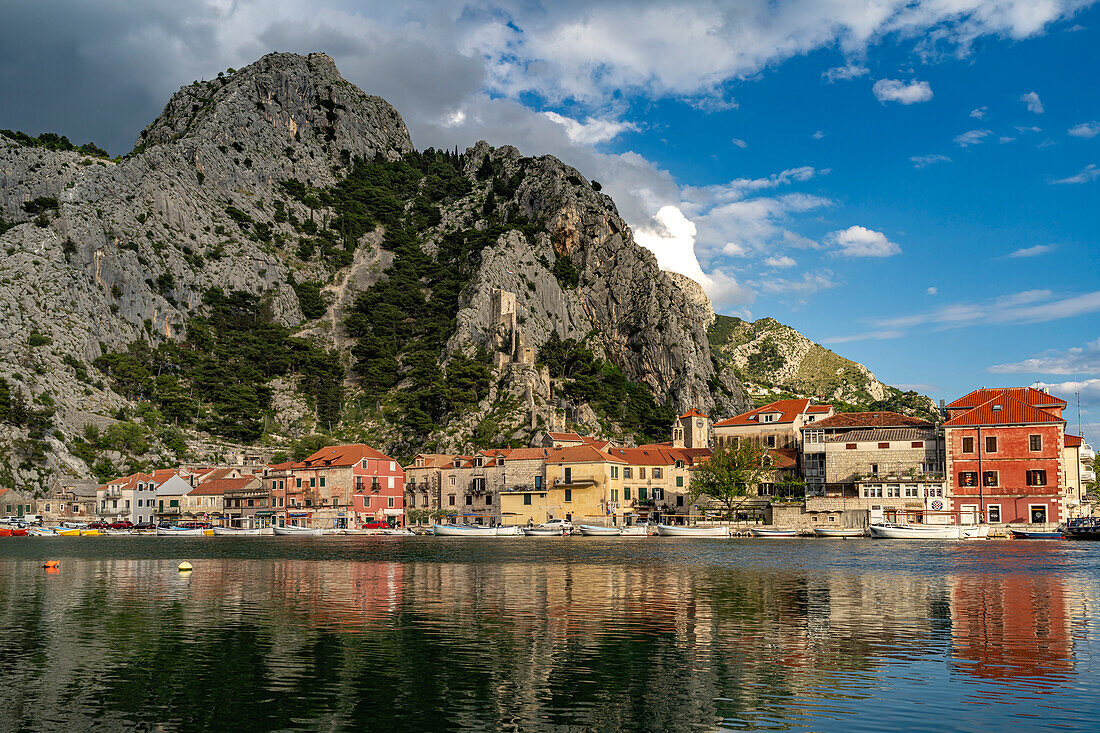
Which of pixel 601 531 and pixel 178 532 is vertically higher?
pixel 601 531

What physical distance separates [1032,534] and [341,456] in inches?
3364

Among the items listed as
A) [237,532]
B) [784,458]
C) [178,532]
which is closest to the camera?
[784,458]

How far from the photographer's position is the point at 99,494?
131375 mm

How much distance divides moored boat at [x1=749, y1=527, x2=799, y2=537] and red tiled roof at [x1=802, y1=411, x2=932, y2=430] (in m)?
15.2

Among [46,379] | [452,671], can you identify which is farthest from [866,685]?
[46,379]

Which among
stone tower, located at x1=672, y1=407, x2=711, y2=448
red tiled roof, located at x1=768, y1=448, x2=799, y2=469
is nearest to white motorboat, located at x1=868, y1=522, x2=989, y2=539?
red tiled roof, located at x1=768, y1=448, x2=799, y2=469

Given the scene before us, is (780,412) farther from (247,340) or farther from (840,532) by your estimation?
(247,340)

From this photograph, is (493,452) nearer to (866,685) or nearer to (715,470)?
(715,470)

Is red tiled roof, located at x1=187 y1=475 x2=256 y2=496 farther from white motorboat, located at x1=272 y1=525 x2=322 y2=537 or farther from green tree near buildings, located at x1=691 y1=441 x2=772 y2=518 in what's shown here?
green tree near buildings, located at x1=691 y1=441 x2=772 y2=518

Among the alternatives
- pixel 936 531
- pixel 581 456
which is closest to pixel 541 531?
pixel 581 456

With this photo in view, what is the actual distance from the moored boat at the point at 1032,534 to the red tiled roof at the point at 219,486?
10028 cm

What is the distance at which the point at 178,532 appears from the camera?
395 ft

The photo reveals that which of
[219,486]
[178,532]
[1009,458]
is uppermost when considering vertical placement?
[1009,458]

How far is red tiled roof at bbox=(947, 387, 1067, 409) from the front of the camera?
95.6 meters
